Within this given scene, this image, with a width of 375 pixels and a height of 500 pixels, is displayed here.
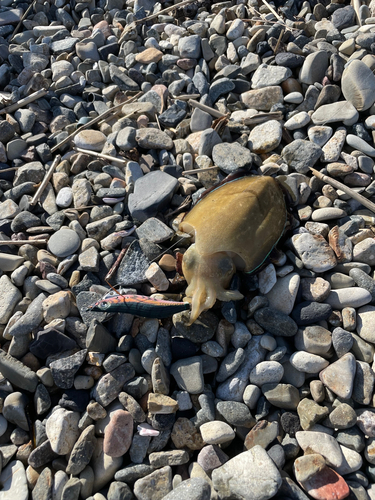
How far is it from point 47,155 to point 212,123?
1435mm

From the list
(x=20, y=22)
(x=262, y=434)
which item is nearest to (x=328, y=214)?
(x=262, y=434)

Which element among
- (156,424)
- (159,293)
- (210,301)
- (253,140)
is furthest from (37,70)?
(156,424)

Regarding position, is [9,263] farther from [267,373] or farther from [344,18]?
[344,18]

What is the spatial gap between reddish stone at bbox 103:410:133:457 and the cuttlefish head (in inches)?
26.2

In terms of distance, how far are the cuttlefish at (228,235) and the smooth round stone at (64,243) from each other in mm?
758

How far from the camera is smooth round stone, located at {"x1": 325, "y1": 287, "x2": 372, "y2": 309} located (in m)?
2.59

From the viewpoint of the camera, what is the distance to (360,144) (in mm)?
3158

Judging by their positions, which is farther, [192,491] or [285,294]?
[285,294]

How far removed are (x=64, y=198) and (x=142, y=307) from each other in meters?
1.25

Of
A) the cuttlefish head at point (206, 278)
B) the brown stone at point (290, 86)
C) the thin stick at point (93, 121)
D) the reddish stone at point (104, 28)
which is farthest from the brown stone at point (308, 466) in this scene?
the reddish stone at point (104, 28)

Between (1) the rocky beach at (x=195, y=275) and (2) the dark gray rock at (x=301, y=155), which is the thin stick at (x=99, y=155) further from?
(2) the dark gray rock at (x=301, y=155)

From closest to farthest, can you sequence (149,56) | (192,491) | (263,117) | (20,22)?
1. (192,491)
2. (263,117)
3. (149,56)
4. (20,22)

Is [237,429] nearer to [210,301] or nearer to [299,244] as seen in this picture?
[210,301]

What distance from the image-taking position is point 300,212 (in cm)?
299
